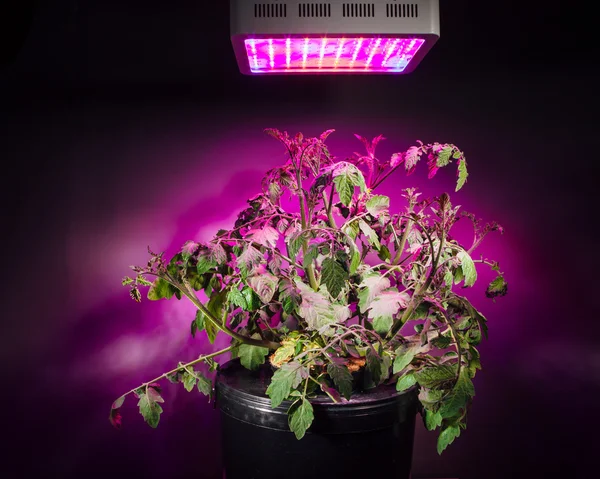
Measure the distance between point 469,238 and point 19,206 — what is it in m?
1.68

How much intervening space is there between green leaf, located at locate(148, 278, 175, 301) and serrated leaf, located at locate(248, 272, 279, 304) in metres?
0.33

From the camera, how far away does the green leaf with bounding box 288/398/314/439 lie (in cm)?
120

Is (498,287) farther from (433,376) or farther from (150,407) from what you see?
(150,407)

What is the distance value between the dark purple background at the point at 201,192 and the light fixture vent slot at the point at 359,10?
0.62 metres

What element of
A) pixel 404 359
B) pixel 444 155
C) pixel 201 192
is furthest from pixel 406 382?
pixel 201 192

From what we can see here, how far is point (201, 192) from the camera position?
196cm

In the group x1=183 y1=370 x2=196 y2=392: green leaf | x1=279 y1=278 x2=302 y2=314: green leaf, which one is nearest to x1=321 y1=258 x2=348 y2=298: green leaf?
x1=279 y1=278 x2=302 y2=314: green leaf

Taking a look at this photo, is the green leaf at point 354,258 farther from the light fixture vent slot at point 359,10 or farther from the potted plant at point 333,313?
the light fixture vent slot at point 359,10

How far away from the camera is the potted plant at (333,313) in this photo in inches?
48.9

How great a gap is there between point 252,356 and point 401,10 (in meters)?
1.01

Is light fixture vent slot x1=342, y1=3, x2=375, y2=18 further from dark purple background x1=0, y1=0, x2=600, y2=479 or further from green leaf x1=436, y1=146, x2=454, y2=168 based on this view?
dark purple background x1=0, y1=0, x2=600, y2=479

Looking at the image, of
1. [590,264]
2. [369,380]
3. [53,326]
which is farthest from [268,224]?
[590,264]

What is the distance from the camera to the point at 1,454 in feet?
6.30

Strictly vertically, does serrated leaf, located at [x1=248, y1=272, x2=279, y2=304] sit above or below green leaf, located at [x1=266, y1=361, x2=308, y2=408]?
above
